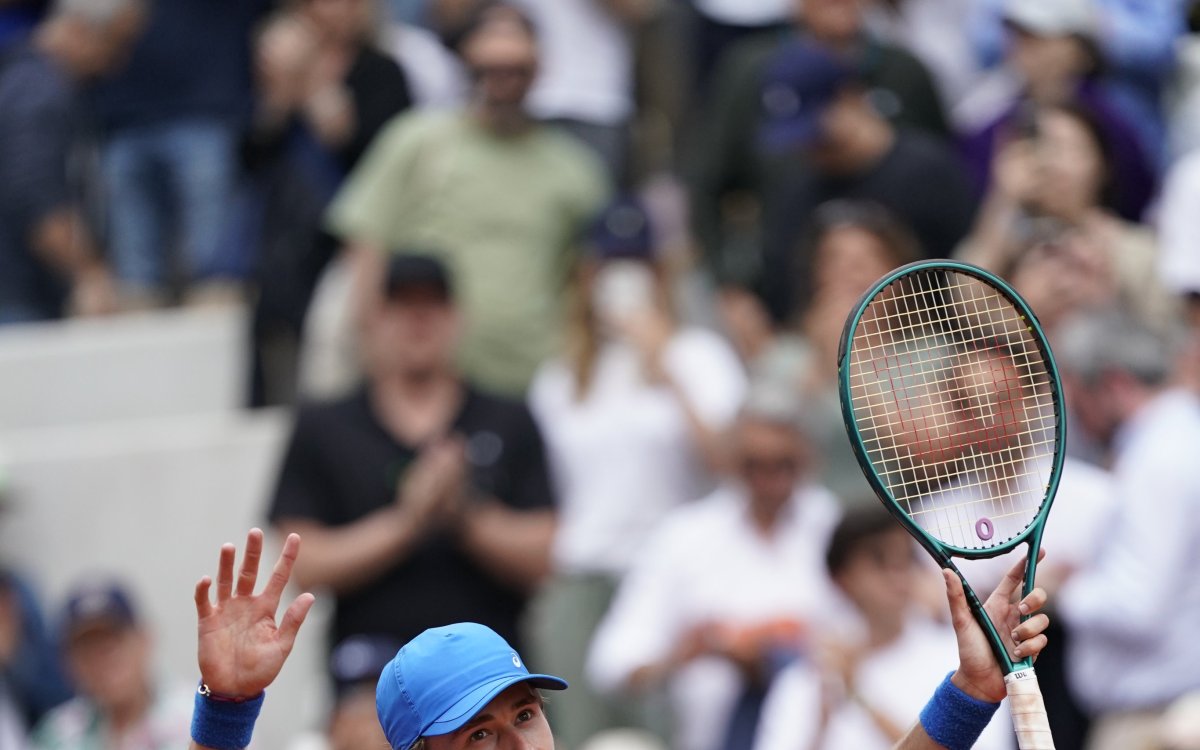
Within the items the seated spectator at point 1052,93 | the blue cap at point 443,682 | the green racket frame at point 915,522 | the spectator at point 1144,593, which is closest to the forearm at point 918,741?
the green racket frame at point 915,522

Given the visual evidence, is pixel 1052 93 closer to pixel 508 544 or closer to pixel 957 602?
pixel 508 544

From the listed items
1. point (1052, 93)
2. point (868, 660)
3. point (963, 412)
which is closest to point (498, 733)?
point (963, 412)

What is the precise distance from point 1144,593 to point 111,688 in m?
3.61

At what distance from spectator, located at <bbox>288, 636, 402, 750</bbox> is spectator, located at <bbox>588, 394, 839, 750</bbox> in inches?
31.3

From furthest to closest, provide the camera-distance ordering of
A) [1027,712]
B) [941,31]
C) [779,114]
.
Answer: [941,31] < [779,114] < [1027,712]

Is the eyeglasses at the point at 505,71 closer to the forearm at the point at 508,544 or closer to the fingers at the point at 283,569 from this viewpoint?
the forearm at the point at 508,544

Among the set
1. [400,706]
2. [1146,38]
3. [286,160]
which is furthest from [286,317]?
[400,706]

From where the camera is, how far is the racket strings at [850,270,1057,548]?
401 cm

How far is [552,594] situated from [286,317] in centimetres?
207

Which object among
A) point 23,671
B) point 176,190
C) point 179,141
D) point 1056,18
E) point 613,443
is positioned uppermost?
point 1056,18

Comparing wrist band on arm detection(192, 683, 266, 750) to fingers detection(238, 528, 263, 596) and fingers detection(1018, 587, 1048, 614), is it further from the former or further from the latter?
fingers detection(1018, 587, 1048, 614)

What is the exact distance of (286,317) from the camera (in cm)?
931

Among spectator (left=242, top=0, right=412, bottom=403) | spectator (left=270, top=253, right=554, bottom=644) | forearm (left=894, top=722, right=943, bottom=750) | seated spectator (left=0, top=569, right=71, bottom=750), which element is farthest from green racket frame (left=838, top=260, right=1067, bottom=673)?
spectator (left=242, top=0, right=412, bottom=403)

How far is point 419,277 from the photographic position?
7.32 meters
